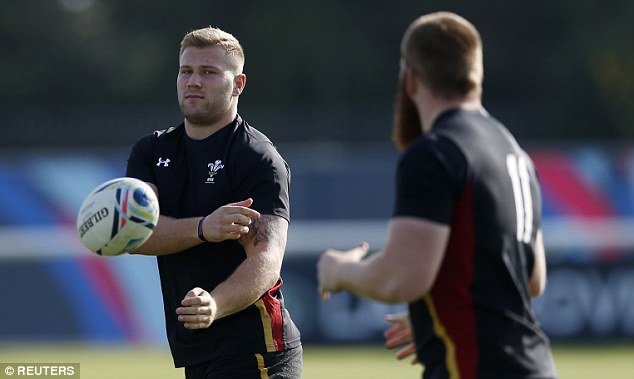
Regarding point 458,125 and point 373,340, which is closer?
point 458,125

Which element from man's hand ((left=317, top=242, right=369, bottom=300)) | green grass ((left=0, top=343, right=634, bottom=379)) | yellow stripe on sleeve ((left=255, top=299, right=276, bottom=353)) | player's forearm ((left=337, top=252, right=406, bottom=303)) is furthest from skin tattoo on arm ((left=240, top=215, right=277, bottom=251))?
Result: green grass ((left=0, top=343, right=634, bottom=379))

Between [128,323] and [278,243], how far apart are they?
11.7 meters

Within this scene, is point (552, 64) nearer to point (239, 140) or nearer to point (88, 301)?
point (88, 301)

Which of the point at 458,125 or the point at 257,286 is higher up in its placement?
the point at 458,125

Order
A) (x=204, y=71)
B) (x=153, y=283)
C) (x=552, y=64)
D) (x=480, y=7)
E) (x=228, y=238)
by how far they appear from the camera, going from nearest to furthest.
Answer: (x=228, y=238), (x=204, y=71), (x=153, y=283), (x=552, y=64), (x=480, y=7)

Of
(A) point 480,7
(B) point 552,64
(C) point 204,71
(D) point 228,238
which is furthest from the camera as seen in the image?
(A) point 480,7

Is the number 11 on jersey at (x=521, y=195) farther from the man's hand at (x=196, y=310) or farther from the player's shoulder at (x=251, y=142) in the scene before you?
the player's shoulder at (x=251, y=142)

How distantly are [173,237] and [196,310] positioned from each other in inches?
22.3

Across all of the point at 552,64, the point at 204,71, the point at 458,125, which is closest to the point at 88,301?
the point at 204,71

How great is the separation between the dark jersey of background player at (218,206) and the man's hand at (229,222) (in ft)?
0.64

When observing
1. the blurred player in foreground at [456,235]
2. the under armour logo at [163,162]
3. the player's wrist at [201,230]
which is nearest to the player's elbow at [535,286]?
the blurred player in foreground at [456,235]

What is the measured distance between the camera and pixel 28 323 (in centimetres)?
1745

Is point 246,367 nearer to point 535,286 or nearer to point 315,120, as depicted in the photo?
point 535,286

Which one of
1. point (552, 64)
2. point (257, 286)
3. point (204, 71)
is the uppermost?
point (552, 64)
